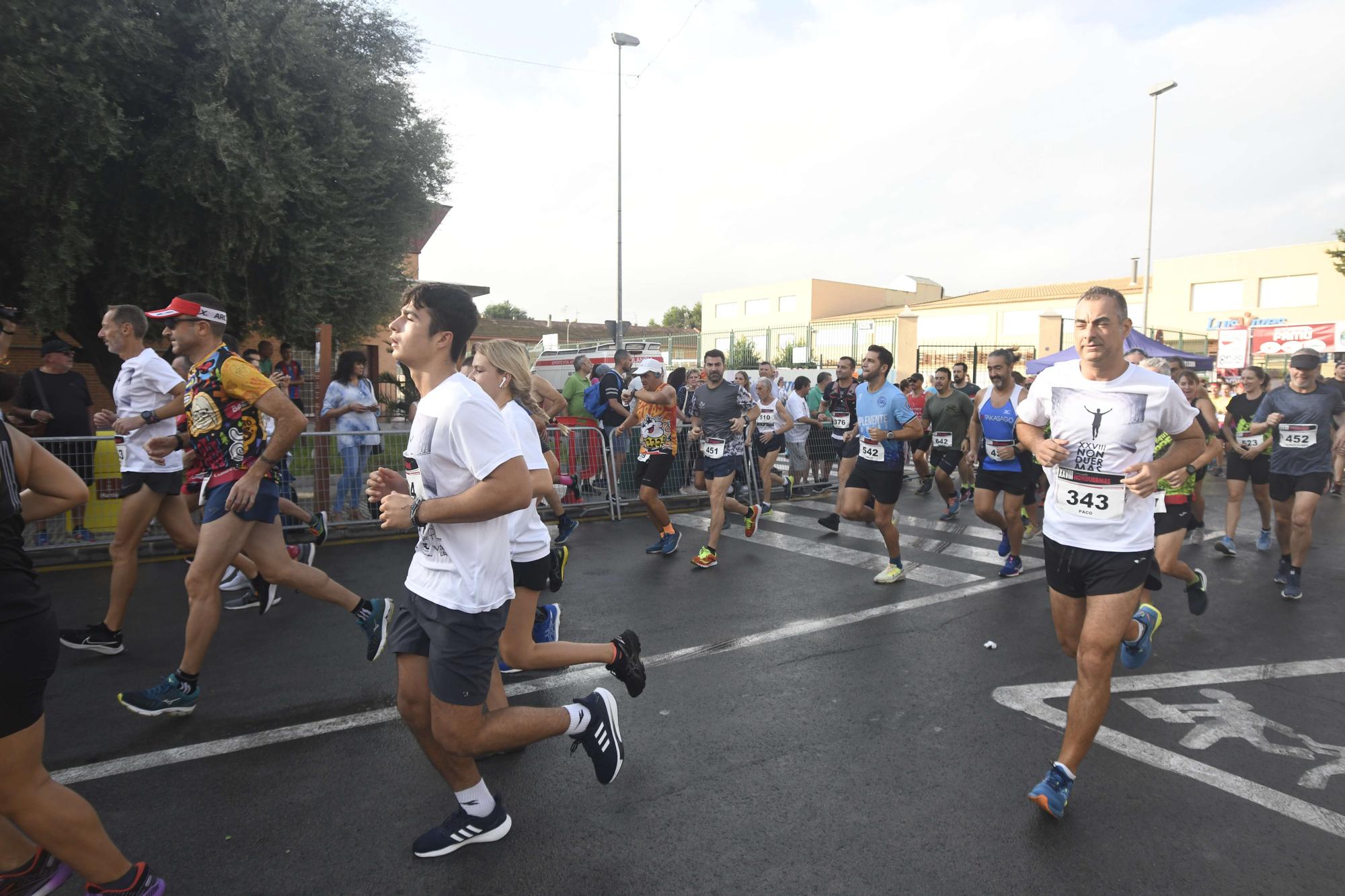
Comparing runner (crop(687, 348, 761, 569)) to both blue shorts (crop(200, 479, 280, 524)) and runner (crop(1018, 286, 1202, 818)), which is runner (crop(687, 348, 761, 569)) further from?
runner (crop(1018, 286, 1202, 818))

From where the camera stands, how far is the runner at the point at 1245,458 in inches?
306

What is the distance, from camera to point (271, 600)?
5324 mm

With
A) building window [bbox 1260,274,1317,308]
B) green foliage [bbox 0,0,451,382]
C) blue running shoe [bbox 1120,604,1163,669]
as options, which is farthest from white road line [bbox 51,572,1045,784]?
building window [bbox 1260,274,1317,308]

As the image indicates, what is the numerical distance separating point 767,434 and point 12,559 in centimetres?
921

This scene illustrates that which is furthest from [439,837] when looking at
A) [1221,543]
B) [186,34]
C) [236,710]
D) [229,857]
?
[186,34]

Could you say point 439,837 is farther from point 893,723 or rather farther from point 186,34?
point 186,34

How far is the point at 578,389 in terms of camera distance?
11.4 m

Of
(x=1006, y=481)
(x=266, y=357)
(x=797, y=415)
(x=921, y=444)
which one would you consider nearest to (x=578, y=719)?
(x=1006, y=481)

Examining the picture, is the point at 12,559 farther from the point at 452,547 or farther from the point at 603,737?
the point at 603,737

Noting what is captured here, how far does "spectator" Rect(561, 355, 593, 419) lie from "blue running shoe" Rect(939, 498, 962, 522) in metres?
4.93

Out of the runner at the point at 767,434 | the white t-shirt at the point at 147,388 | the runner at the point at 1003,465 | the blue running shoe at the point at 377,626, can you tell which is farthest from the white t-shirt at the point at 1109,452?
the runner at the point at 767,434

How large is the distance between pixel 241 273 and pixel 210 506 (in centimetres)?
901

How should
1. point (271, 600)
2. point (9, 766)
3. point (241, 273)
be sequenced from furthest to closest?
point (241, 273), point (271, 600), point (9, 766)

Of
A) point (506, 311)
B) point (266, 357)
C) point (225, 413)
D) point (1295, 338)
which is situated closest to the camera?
point (225, 413)
